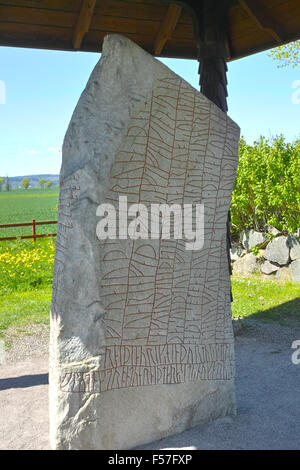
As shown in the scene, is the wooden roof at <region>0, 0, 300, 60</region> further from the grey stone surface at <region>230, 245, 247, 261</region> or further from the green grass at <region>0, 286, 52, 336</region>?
the grey stone surface at <region>230, 245, 247, 261</region>

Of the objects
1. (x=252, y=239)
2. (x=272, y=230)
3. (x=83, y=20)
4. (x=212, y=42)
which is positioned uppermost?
(x=83, y=20)

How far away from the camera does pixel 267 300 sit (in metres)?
7.31

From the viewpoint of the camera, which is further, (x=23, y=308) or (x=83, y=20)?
(x=23, y=308)

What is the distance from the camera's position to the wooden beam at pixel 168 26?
533 cm

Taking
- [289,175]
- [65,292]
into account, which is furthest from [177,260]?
[289,175]

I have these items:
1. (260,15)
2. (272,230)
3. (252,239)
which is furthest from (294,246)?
(260,15)

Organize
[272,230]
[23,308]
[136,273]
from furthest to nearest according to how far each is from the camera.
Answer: [272,230]
[23,308]
[136,273]

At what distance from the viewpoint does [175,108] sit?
3.07 m

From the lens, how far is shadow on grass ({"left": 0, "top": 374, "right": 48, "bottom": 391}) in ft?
14.4

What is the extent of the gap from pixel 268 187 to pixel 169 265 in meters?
5.82

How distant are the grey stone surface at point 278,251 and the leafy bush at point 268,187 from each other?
249mm

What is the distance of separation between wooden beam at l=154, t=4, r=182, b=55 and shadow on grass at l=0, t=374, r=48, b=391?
12.8 ft

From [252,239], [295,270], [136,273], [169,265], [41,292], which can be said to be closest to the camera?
[136,273]

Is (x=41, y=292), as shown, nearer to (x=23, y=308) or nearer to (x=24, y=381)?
(x=23, y=308)
